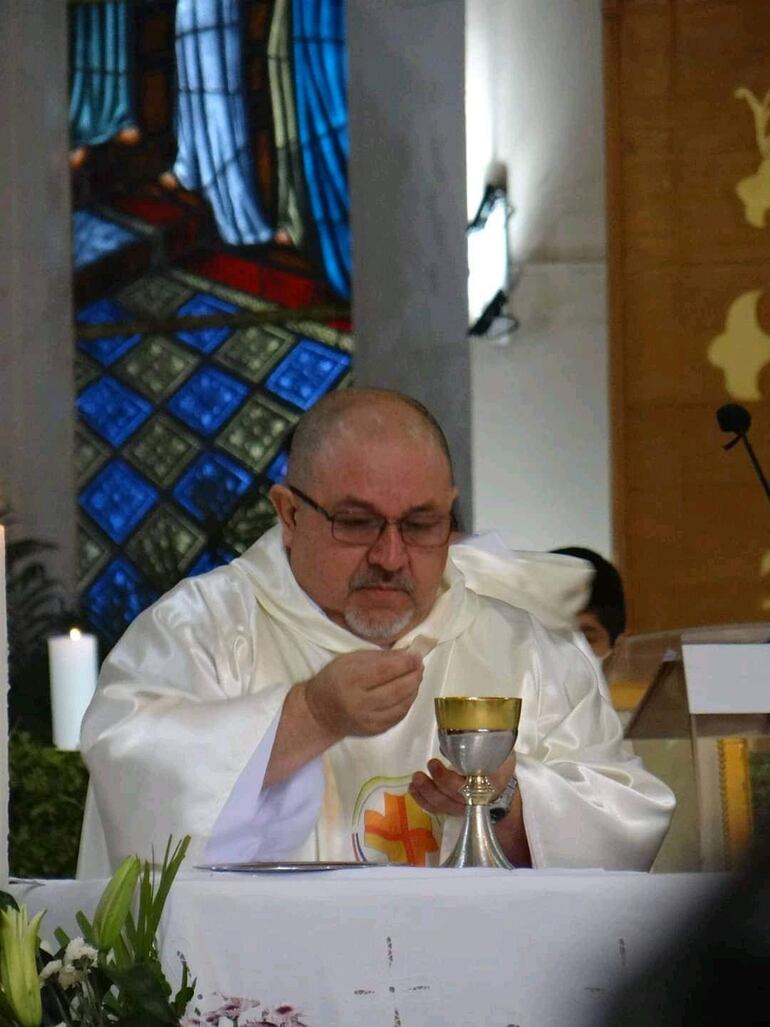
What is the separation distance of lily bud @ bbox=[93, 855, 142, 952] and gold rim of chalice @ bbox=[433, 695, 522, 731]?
55 cm

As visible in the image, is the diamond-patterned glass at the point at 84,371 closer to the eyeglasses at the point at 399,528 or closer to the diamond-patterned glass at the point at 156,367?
the diamond-patterned glass at the point at 156,367

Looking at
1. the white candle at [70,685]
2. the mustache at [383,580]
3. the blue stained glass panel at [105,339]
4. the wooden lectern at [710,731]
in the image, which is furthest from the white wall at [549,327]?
the mustache at [383,580]

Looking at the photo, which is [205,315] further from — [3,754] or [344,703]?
[3,754]

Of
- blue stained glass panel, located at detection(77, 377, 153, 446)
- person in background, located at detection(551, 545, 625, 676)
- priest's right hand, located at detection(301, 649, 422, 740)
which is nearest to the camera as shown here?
priest's right hand, located at detection(301, 649, 422, 740)

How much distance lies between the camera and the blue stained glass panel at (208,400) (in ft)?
26.0

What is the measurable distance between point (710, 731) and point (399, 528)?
0.54 m

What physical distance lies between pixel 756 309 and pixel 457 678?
479cm

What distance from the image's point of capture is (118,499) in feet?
26.2

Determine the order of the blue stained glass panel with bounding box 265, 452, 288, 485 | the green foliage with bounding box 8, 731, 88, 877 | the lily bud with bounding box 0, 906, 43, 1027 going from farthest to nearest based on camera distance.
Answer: the blue stained glass panel with bounding box 265, 452, 288, 485 < the green foliage with bounding box 8, 731, 88, 877 < the lily bud with bounding box 0, 906, 43, 1027

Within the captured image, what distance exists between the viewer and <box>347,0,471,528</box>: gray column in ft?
23.5

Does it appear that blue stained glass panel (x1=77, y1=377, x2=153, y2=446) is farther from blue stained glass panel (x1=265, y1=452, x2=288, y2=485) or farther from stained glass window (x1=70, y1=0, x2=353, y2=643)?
blue stained glass panel (x1=265, y1=452, x2=288, y2=485)

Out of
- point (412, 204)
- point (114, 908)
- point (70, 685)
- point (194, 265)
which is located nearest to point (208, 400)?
point (194, 265)

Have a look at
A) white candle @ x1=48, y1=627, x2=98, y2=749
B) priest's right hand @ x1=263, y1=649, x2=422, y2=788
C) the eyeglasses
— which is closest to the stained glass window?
white candle @ x1=48, y1=627, x2=98, y2=749

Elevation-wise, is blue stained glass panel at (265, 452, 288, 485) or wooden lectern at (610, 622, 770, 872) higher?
blue stained glass panel at (265, 452, 288, 485)
